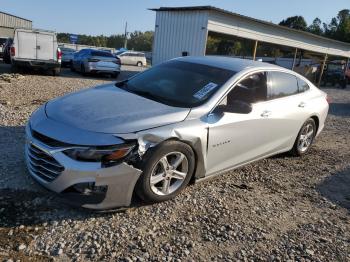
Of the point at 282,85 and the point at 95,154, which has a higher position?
the point at 282,85

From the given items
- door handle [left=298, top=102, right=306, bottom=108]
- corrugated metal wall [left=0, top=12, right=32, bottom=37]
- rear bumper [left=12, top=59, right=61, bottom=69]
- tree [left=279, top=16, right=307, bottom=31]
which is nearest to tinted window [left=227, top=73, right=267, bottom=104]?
door handle [left=298, top=102, right=306, bottom=108]

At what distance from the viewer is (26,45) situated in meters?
15.3

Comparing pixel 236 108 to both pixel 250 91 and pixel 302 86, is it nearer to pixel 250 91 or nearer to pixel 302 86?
pixel 250 91

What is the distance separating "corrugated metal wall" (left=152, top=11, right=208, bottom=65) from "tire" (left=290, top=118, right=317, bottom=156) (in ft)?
38.3

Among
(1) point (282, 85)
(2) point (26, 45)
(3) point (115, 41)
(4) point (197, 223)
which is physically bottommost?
(4) point (197, 223)

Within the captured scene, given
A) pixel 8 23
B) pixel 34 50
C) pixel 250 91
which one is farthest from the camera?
pixel 8 23

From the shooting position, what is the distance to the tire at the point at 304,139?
5.96 meters

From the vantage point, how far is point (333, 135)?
8438 mm

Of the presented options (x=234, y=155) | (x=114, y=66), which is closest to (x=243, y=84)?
(x=234, y=155)

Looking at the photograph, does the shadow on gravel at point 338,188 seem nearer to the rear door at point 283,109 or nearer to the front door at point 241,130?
the rear door at point 283,109

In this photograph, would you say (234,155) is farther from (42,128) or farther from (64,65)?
(64,65)

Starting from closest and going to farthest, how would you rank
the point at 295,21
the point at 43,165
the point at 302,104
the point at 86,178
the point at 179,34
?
the point at 86,178 < the point at 43,165 < the point at 302,104 < the point at 179,34 < the point at 295,21

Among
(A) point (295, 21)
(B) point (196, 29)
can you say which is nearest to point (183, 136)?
(B) point (196, 29)

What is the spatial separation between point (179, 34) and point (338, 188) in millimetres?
14416
